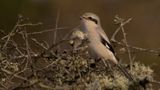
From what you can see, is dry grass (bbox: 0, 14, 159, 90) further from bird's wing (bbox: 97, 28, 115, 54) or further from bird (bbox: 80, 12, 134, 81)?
bird (bbox: 80, 12, 134, 81)

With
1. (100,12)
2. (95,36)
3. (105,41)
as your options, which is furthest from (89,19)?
(100,12)

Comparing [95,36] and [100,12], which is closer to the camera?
[95,36]

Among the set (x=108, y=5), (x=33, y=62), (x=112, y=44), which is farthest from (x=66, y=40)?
(x=108, y=5)

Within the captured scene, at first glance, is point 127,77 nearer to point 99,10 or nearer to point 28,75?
point 28,75

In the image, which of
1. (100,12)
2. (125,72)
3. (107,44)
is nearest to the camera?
(125,72)

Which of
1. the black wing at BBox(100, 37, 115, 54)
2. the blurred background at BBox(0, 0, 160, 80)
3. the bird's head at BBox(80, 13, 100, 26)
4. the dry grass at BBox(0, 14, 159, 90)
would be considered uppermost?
the blurred background at BBox(0, 0, 160, 80)

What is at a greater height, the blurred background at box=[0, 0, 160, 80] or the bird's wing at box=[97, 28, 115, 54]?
the blurred background at box=[0, 0, 160, 80]

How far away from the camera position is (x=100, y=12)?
19.4 m

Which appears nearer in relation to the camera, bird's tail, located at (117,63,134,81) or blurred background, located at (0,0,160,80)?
bird's tail, located at (117,63,134,81)

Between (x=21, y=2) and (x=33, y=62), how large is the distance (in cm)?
1339

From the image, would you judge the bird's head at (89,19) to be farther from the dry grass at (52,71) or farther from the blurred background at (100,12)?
the blurred background at (100,12)

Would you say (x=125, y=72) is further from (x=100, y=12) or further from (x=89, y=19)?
(x=100, y=12)

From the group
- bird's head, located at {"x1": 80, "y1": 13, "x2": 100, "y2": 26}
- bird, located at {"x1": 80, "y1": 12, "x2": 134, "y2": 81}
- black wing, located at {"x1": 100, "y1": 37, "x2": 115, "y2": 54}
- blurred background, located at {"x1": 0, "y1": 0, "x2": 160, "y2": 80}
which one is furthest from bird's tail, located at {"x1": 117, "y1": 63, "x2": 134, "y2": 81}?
blurred background, located at {"x1": 0, "y1": 0, "x2": 160, "y2": 80}

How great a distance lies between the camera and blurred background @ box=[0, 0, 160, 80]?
16859 mm
